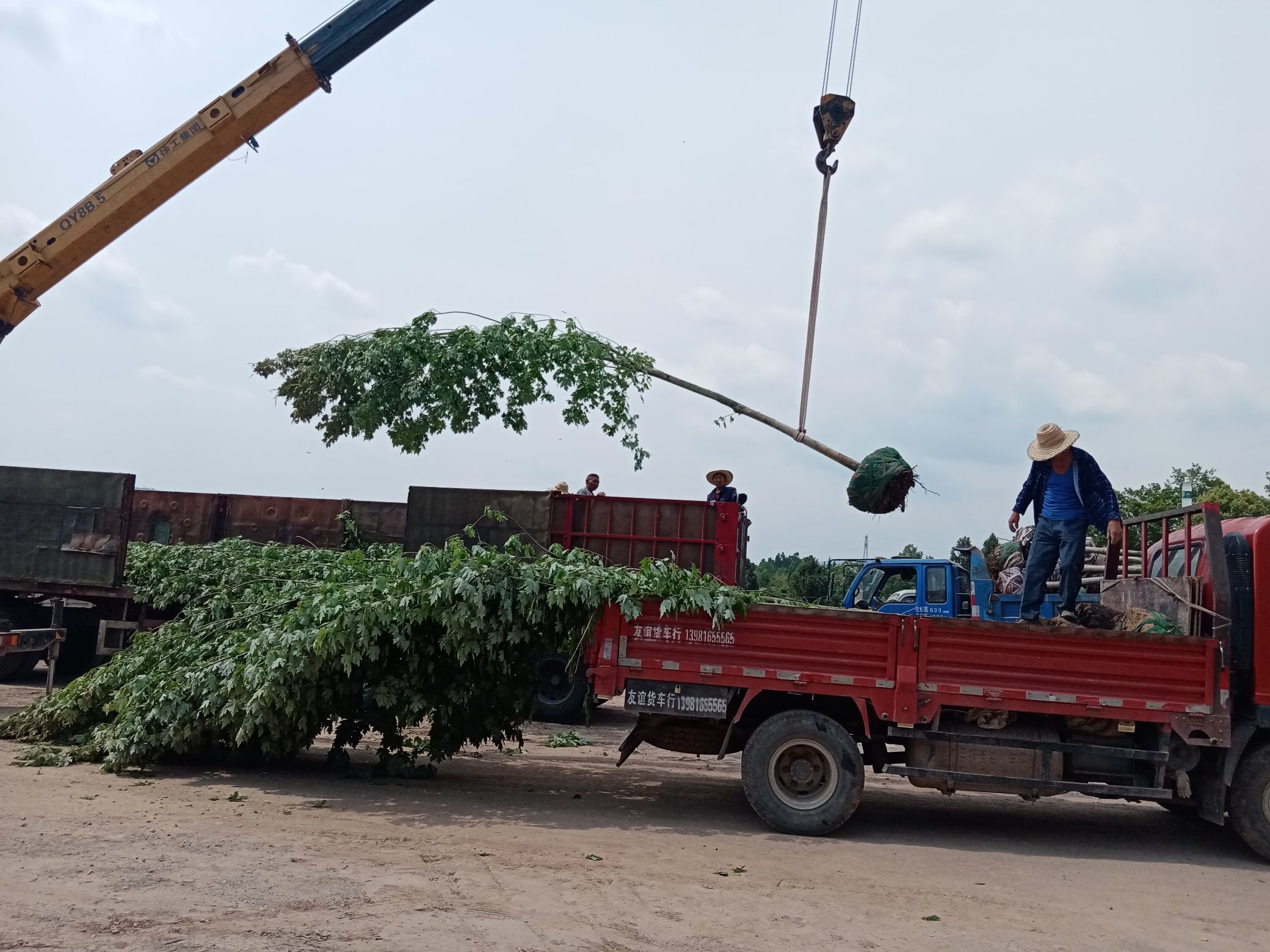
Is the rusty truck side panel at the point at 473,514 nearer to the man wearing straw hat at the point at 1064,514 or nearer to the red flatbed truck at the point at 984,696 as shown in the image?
the red flatbed truck at the point at 984,696

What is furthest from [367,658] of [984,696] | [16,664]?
[16,664]

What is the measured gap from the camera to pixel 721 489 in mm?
12750

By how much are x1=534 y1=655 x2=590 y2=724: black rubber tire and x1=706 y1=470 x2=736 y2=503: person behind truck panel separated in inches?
111

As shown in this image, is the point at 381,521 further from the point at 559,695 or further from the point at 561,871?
the point at 561,871

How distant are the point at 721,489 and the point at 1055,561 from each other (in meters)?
5.02

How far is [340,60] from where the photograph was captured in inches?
455

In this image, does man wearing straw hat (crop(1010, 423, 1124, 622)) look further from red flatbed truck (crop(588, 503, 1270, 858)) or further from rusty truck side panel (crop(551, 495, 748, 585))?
rusty truck side panel (crop(551, 495, 748, 585))

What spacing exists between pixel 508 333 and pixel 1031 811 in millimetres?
7241

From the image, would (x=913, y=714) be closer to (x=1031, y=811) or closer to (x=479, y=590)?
(x=1031, y=811)

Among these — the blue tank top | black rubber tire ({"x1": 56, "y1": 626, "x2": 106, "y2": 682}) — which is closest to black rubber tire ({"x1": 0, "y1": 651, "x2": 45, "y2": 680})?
black rubber tire ({"x1": 56, "y1": 626, "x2": 106, "y2": 682})

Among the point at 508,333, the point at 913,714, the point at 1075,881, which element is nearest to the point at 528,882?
the point at 913,714

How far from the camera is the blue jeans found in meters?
8.14

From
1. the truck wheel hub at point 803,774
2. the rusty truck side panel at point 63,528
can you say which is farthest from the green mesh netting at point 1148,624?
the rusty truck side panel at point 63,528

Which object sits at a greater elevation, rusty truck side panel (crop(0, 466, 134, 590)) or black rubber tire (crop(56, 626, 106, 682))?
rusty truck side panel (crop(0, 466, 134, 590))
